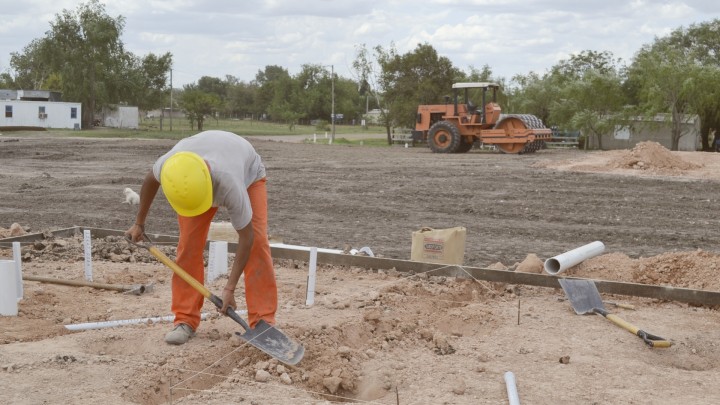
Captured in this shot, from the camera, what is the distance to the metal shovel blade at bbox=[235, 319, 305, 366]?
4.91 m

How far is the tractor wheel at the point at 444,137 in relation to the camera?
27844 millimetres

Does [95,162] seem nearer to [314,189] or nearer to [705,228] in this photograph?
[314,189]

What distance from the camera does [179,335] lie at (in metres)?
5.28

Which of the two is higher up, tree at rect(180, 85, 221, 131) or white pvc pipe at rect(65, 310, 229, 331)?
tree at rect(180, 85, 221, 131)

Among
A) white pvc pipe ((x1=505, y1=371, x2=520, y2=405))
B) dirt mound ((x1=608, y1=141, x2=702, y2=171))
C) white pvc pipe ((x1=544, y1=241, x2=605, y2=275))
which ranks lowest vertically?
white pvc pipe ((x1=505, y1=371, x2=520, y2=405))

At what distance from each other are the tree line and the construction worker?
94.2 feet

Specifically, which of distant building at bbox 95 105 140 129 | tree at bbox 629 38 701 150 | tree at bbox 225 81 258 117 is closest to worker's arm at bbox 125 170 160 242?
tree at bbox 629 38 701 150

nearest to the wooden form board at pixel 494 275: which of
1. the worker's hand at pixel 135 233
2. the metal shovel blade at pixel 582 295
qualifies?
the metal shovel blade at pixel 582 295

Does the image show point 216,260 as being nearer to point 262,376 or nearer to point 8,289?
point 8,289

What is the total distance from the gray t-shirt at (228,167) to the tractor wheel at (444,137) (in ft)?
75.6

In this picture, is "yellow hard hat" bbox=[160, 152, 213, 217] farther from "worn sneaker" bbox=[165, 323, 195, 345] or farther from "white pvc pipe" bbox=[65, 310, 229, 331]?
"white pvc pipe" bbox=[65, 310, 229, 331]

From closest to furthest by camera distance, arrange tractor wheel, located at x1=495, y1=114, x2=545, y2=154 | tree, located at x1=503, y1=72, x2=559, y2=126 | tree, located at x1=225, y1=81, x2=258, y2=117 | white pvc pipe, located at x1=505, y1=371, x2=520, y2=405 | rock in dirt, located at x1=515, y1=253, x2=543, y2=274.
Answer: white pvc pipe, located at x1=505, y1=371, x2=520, y2=405 → rock in dirt, located at x1=515, y1=253, x2=543, y2=274 → tractor wheel, located at x1=495, y1=114, x2=545, y2=154 → tree, located at x1=503, y1=72, x2=559, y2=126 → tree, located at x1=225, y1=81, x2=258, y2=117

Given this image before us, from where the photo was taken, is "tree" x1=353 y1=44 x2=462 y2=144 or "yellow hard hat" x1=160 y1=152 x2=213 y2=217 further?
"tree" x1=353 y1=44 x2=462 y2=144

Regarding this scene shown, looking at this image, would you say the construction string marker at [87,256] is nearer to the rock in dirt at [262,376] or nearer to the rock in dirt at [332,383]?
the rock in dirt at [262,376]
